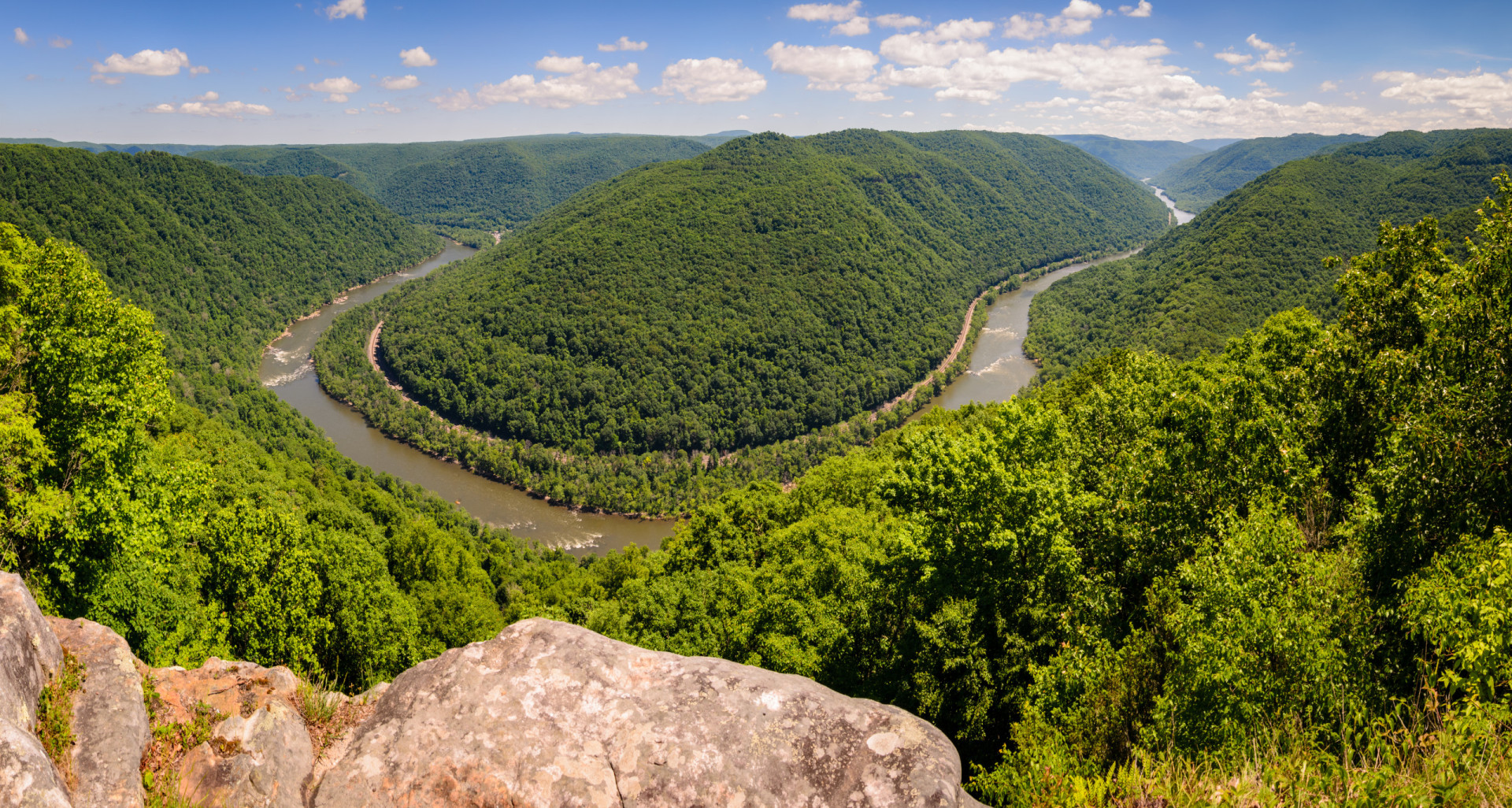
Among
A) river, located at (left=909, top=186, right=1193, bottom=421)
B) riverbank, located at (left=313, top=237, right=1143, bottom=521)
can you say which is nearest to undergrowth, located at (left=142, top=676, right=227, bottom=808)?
riverbank, located at (left=313, top=237, right=1143, bottom=521)

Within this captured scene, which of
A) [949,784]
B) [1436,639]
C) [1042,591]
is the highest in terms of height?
[1436,639]

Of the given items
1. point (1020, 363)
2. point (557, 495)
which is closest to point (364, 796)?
point (557, 495)

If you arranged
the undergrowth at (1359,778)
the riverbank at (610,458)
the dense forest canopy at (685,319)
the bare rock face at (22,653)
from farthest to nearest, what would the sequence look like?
the dense forest canopy at (685,319) → the riverbank at (610,458) → the bare rock face at (22,653) → the undergrowth at (1359,778)

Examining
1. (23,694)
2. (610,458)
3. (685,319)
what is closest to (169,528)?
(23,694)

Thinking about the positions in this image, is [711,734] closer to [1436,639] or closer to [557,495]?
[1436,639]

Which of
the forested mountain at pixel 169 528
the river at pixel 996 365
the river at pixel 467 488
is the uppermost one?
the forested mountain at pixel 169 528

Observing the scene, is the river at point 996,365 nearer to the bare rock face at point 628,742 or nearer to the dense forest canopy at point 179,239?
the bare rock face at point 628,742

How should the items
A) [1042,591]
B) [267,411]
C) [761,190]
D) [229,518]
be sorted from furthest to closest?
1. [761,190]
2. [267,411]
3. [229,518]
4. [1042,591]

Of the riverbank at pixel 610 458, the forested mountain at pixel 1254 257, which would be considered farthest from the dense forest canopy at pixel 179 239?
the forested mountain at pixel 1254 257
